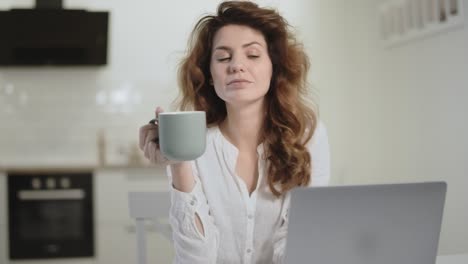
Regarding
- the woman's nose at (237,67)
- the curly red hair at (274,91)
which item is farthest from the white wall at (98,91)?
the woman's nose at (237,67)

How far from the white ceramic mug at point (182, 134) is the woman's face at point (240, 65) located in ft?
0.98

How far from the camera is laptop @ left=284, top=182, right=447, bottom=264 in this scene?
2.13ft

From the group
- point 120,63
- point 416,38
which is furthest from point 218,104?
point 120,63

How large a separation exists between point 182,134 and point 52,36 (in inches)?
124

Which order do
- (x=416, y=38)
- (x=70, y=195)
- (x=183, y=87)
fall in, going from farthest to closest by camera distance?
1. (x=70, y=195)
2. (x=416, y=38)
3. (x=183, y=87)

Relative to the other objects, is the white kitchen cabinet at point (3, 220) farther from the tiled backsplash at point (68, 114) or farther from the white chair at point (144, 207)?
the white chair at point (144, 207)

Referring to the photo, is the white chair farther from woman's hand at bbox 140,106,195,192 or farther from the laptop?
the laptop

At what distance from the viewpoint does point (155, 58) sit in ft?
12.8

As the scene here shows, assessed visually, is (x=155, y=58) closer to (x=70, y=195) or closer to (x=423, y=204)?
(x=70, y=195)

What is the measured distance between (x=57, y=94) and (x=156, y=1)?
0.99 meters

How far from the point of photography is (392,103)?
9.93ft

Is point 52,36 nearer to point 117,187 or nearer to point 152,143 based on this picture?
point 117,187

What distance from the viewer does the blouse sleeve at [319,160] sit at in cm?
124

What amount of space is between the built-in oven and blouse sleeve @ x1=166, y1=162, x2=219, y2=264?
8.51 ft
